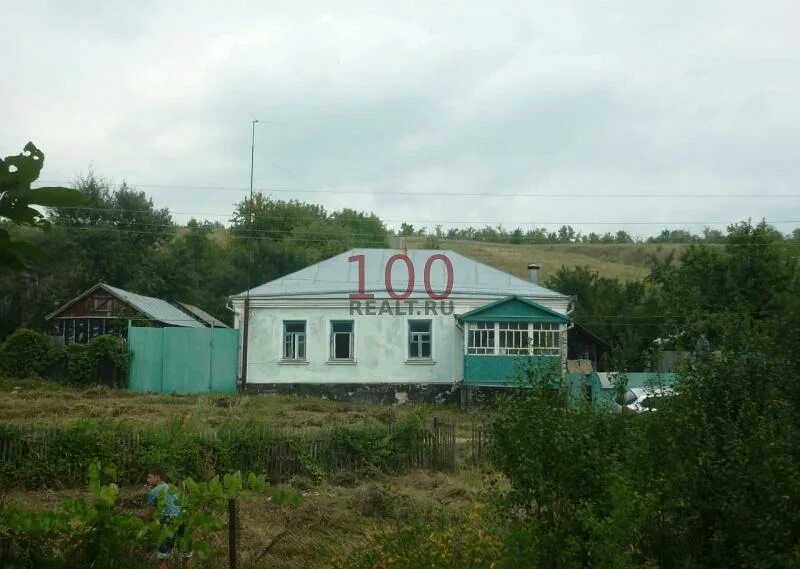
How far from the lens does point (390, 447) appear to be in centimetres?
1653

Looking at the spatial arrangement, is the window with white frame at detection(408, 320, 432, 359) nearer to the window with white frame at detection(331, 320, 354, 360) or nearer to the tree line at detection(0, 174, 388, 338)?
the window with white frame at detection(331, 320, 354, 360)

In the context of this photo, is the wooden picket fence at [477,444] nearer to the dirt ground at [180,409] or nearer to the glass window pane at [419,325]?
the dirt ground at [180,409]

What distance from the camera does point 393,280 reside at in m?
33.3

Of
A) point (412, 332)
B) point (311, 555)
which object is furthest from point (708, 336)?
point (412, 332)

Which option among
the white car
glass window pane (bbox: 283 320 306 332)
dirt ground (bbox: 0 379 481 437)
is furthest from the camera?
glass window pane (bbox: 283 320 306 332)

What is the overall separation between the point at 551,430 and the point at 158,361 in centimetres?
2636

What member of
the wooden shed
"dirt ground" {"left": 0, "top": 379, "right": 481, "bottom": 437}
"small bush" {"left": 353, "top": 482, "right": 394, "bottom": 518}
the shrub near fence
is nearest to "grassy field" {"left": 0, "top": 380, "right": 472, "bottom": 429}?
"dirt ground" {"left": 0, "top": 379, "right": 481, "bottom": 437}

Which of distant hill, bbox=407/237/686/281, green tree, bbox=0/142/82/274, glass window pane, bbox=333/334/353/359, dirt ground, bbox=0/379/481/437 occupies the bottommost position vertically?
dirt ground, bbox=0/379/481/437

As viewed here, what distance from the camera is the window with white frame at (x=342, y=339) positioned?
106ft

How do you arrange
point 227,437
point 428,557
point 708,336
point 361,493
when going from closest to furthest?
1. point 428,557
2. point 708,336
3. point 361,493
4. point 227,437

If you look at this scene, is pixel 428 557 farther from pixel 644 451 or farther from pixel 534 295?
pixel 534 295

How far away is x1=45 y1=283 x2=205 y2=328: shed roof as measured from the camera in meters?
34.8

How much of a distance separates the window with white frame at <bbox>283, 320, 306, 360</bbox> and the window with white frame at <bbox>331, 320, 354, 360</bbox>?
1.00 m

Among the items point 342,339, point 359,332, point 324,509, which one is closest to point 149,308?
point 342,339
